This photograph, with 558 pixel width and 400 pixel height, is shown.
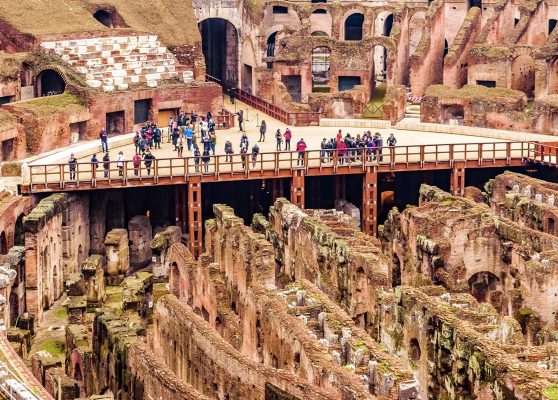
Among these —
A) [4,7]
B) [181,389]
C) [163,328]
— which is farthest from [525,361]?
[4,7]

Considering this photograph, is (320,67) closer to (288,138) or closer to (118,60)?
(118,60)

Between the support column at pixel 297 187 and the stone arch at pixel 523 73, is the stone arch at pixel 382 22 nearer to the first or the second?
the stone arch at pixel 523 73

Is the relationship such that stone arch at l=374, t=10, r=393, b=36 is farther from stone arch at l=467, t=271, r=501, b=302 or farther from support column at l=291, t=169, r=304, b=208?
stone arch at l=467, t=271, r=501, b=302

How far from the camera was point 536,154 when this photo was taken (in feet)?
199

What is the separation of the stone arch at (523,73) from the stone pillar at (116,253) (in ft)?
86.4

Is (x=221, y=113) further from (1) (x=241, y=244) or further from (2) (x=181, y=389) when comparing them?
(2) (x=181, y=389)

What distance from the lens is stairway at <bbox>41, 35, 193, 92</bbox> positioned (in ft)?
222

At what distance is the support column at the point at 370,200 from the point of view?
59.3 m

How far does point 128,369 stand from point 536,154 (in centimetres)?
2824

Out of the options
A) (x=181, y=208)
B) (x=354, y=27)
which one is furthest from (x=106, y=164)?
(x=354, y=27)

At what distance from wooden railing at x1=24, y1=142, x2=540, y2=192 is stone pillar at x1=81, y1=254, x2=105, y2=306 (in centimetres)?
509

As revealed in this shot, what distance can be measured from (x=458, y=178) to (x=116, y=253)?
1498 cm

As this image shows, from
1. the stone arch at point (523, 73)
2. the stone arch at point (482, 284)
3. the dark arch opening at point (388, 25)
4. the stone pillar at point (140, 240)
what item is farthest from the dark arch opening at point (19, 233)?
the dark arch opening at point (388, 25)

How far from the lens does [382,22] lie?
81.4 meters
